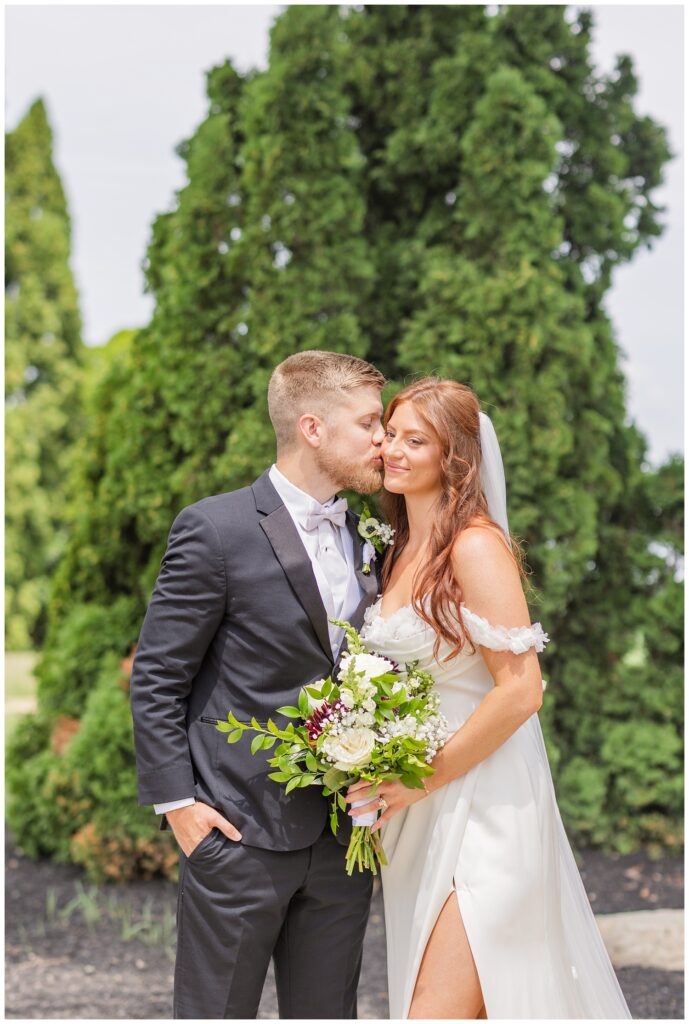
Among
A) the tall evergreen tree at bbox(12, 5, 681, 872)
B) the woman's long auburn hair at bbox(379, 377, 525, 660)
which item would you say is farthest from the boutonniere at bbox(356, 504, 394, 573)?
the tall evergreen tree at bbox(12, 5, 681, 872)

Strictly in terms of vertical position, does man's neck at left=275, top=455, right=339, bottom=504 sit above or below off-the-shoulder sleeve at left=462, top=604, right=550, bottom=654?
above

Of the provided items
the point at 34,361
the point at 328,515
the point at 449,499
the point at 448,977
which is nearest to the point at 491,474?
the point at 449,499

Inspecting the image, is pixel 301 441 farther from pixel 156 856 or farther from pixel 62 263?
pixel 62 263

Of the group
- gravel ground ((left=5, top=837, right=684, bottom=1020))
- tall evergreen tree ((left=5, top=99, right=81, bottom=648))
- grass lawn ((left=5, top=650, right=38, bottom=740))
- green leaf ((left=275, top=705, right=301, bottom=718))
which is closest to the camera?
green leaf ((left=275, top=705, right=301, bottom=718))

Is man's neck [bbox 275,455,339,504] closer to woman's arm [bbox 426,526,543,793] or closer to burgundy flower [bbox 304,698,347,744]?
woman's arm [bbox 426,526,543,793]

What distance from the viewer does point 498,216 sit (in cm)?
529

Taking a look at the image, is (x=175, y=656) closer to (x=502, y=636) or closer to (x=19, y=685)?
(x=502, y=636)

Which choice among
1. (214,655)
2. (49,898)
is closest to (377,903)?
(49,898)

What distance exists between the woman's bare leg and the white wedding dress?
0.03 m

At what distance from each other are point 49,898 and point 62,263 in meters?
9.68

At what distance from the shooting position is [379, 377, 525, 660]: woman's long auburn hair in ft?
9.07

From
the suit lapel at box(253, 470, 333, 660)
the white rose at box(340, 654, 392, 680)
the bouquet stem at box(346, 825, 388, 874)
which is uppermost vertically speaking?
the suit lapel at box(253, 470, 333, 660)

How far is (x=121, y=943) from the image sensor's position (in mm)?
4832

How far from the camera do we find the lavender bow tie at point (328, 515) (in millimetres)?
2895
